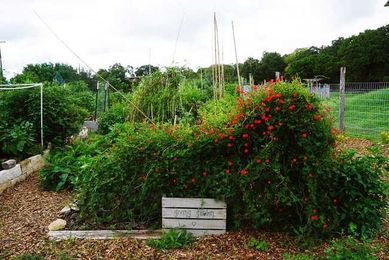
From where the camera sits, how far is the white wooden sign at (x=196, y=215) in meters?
3.32

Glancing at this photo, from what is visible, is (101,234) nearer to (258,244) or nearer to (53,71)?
(258,244)

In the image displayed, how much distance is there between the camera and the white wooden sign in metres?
3.32

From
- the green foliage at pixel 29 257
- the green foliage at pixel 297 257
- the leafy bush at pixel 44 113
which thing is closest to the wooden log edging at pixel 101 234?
the green foliage at pixel 29 257

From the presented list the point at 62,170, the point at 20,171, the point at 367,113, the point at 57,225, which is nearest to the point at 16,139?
the point at 20,171

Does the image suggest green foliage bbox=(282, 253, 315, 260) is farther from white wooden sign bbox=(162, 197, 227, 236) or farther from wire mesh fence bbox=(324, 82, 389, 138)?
wire mesh fence bbox=(324, 82, 389, 138)

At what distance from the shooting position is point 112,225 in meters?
3.47

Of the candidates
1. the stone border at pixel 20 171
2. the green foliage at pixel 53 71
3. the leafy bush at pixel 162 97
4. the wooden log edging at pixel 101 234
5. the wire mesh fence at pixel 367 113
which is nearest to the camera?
the wooden log edging at pixel 101 234

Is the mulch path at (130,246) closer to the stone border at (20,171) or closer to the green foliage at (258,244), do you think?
the green foliage at (258,244)

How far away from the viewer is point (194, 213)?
11.0 feet

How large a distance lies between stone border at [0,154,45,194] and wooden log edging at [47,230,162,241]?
1.84m

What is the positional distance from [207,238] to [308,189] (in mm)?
943

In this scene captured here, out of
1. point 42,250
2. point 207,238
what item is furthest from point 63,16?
point 207,238

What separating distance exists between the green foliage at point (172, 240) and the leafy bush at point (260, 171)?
325mm

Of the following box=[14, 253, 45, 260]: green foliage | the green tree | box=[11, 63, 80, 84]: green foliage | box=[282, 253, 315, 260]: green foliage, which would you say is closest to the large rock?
box=[14, 253, 45, 260]: green foliage
